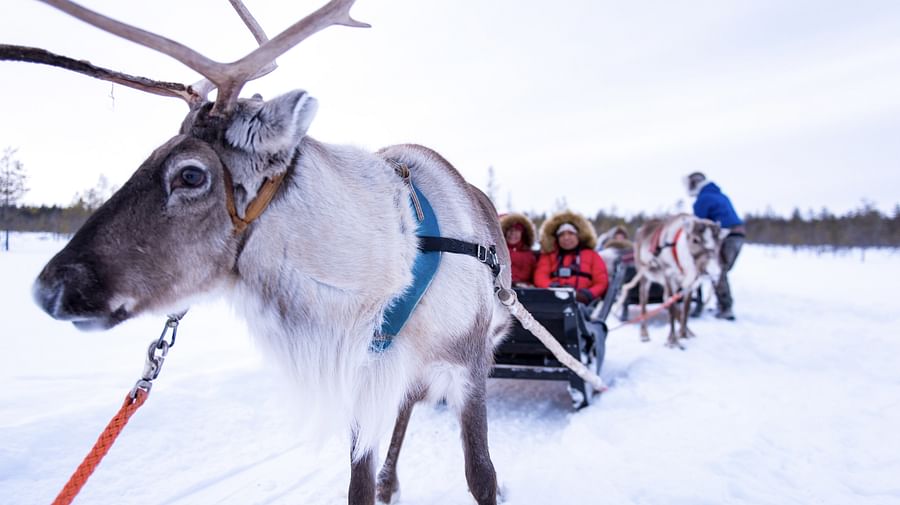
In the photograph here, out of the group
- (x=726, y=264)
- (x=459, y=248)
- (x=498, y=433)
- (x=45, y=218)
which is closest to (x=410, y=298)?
(x=459, y=248)

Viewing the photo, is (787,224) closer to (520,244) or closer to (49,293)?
(520,244)

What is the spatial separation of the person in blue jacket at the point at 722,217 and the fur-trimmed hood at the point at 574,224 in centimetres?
443

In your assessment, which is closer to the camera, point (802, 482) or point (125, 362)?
point (802, 482)

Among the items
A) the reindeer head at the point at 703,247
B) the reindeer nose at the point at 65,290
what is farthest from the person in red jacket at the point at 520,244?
the reindeer nose at the point at 65,290

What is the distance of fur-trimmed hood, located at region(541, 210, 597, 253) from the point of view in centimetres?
582

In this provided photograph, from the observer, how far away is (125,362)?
477 cm

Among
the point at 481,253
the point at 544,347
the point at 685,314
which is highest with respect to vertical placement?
the point at 481,253

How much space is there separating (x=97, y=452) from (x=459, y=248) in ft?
4.99

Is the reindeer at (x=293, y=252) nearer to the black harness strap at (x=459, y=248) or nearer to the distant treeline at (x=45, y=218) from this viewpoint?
the black harness strap at (x=459, y=248)

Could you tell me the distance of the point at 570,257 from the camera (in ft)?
19.1

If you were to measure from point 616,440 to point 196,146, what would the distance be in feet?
11.5

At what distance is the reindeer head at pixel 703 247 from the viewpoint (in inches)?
317

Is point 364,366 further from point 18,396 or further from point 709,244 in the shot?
point 709,244

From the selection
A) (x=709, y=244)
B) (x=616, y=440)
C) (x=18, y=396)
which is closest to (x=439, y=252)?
(x=616, y=440)
